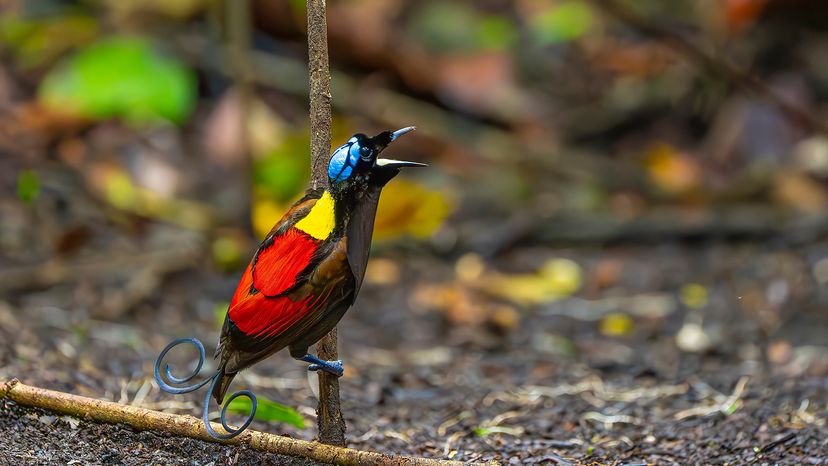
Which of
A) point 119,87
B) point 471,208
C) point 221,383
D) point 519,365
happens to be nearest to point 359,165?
point 221,383

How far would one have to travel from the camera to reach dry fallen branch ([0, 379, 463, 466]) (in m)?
2.30

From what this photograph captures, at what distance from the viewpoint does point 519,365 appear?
4.05 meters

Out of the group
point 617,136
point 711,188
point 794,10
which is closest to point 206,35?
point 617,136

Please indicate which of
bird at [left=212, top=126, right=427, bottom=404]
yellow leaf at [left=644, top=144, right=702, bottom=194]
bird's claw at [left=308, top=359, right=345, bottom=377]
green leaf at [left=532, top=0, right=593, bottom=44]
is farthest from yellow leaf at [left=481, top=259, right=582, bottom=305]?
green leaf at [left=532, top=0, right=593, bottom=44]

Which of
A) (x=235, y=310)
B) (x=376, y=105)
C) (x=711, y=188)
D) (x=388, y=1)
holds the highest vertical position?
(x=388, y=1)

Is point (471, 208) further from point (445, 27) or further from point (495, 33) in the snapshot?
point (495, 33)

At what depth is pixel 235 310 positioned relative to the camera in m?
2.25

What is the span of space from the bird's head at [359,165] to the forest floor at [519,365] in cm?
70

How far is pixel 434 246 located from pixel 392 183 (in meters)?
0.44

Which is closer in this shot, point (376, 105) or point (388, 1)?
point (376, 105)

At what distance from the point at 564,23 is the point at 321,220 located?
6126 mm

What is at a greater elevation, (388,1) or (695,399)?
(388,1)

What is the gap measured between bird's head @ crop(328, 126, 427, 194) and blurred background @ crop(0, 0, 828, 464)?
0.86m

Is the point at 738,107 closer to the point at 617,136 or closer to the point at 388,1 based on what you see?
the point at 617,136
